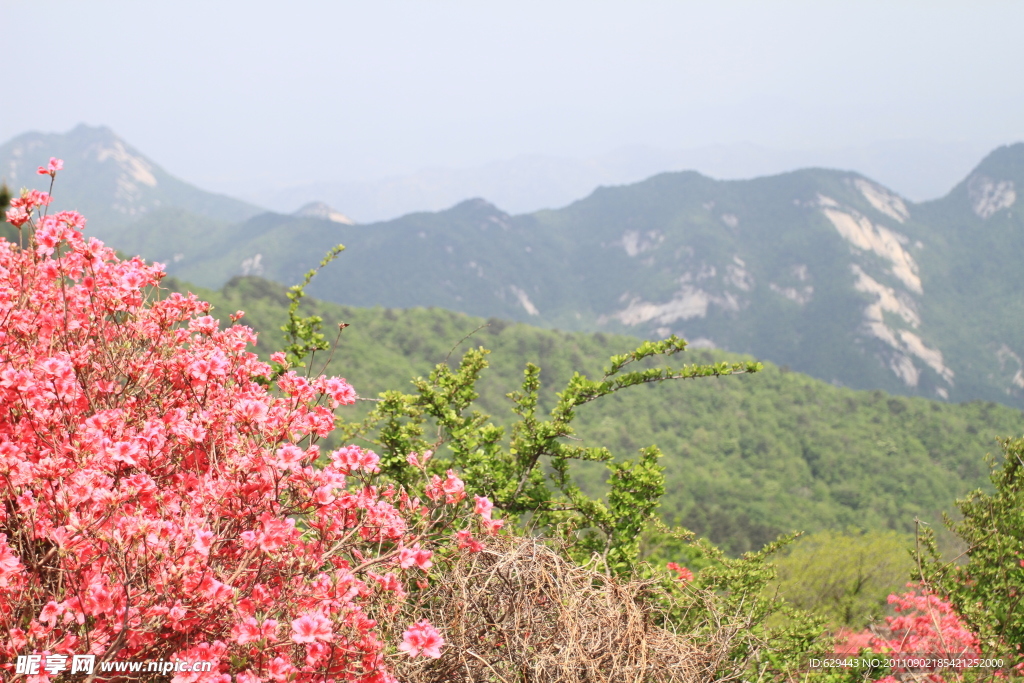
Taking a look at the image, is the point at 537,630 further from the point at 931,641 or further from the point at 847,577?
the point at 847,577

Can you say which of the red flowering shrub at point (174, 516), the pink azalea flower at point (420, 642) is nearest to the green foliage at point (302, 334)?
the red flowering shrub at point (174, 516)

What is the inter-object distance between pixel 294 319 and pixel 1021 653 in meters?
7.88

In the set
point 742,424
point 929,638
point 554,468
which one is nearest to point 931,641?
point 929,638

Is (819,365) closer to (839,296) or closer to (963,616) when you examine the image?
(839,296)

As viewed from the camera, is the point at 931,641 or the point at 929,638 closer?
the point at 931,641

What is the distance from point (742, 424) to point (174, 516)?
9745cm

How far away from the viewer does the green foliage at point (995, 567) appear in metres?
5.58

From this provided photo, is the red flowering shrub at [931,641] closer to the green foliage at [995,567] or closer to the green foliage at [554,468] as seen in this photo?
the green foliage at [995,567]

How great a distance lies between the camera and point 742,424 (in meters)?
92.9

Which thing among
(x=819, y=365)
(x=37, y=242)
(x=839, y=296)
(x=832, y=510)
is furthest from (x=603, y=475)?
(x=839, y=296)

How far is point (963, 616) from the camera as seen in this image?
6078mm

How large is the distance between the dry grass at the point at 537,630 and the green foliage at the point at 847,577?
2086 cm

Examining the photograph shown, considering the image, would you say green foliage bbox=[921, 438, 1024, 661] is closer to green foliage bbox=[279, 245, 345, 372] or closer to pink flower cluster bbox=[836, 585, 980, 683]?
pink flower cluster bbox=[836, 585, 980, 683]

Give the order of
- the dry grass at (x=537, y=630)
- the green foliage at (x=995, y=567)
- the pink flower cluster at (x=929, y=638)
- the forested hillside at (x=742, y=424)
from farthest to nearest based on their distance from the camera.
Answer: the forested hillside at (x=742, y=424) < the pink flower cluster at (x=929, y=638) < the green foliage at (x=995, y=567) < the dry grass at (x=537, y=630)
